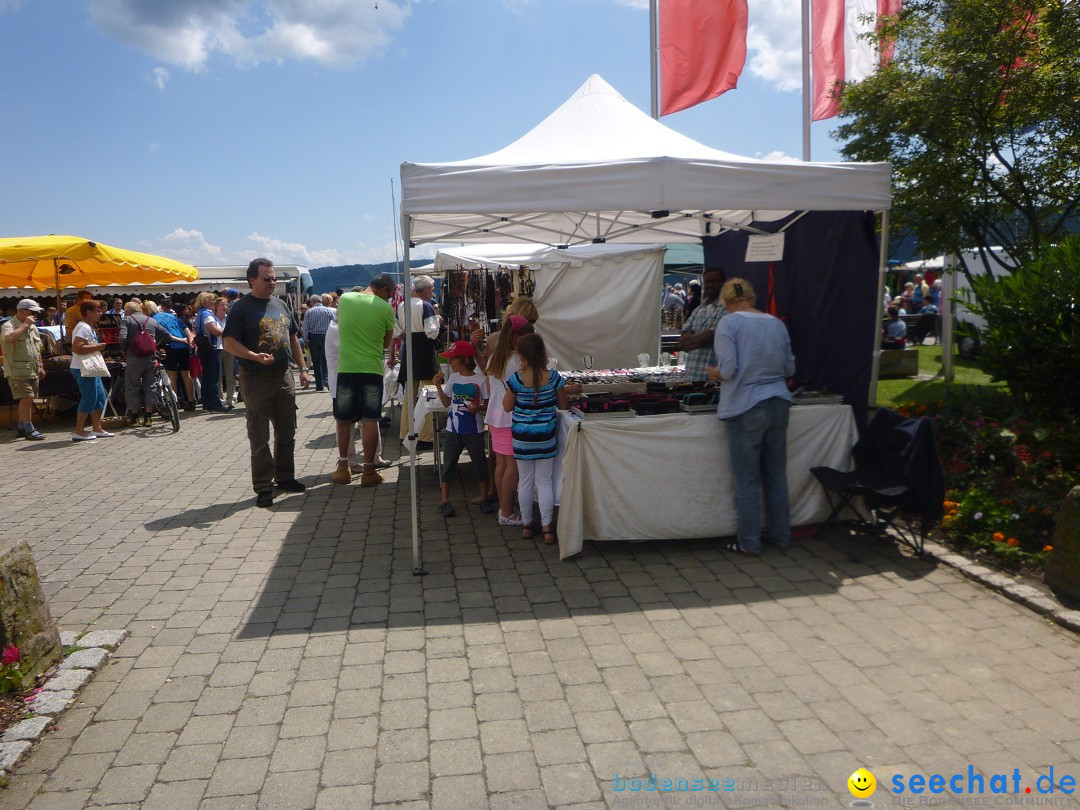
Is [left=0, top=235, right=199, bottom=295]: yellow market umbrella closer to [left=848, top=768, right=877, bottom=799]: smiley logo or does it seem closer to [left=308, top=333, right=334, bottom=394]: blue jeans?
[left=308, top=333, right=334, bottom=394]: blue jeans

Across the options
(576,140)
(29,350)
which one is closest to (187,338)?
(29,350)

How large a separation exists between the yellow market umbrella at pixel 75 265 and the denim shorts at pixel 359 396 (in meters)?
6.26

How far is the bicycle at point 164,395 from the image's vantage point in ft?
35.8

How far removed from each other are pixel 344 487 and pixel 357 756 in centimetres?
453

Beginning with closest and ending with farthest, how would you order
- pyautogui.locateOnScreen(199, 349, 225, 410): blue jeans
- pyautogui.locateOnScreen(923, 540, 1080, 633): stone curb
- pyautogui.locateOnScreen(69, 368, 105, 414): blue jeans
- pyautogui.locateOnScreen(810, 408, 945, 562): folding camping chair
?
pyautogui.locateOnScreen(923, 540, 1080, 633): stone curb
pyautogui.locateOnScreen(810, 408, 945, 562): folding camping chair
pyautogui.locateOnScreen(69, 368, 105, 414): blue jeans
pyautogui.locateOnScreen(199, 349, 225, 410): blue jeans

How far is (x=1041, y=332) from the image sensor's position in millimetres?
5605

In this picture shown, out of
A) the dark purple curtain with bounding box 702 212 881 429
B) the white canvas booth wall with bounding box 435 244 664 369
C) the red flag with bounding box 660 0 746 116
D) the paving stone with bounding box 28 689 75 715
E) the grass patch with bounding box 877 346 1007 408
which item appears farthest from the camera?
the white canvas booth wall with bounding box 435 244 664 369

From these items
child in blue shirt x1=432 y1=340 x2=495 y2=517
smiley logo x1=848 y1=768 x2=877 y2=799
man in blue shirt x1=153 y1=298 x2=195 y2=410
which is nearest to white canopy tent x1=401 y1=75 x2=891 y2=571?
child in blue shirt x1=432 y1=340 x2=495 y2=517

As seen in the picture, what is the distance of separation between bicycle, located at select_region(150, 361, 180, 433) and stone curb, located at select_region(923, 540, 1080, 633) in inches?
370

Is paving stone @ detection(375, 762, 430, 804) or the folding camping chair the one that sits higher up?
the folding camping chair

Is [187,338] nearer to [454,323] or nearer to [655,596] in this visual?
[454,323]

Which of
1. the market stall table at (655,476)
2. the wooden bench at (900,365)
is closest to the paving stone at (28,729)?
the market stall table at (655,476)

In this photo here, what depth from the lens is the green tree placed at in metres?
7.03

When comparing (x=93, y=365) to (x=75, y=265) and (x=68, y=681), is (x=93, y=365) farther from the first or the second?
(x=68, y=681)
